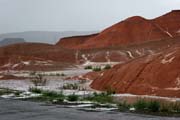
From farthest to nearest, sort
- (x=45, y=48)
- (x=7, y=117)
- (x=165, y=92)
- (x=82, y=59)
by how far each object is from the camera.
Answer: (x=45, y=48) → (x=82, y=59) → (x=165, y=92) → (x=7, y=117)

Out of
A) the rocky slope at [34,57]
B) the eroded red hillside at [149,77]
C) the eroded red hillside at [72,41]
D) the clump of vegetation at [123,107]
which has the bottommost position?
the clump of vegetation at [123,107]

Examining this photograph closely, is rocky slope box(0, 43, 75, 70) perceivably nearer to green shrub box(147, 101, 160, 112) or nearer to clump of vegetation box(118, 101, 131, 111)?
clump of vegetation box(118, 101, 131, 111)

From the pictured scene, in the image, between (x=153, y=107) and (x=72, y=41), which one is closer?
(x=153, y=107)

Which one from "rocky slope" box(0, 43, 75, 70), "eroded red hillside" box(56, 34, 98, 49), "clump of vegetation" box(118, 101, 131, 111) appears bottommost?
"clump of vegetation" box(118, 101, 131, 111)

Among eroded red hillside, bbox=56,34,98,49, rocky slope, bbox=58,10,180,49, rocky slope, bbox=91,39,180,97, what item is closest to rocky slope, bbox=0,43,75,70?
rocky slope, bbox=58,10,180,49

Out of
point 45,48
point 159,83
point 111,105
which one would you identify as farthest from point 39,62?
point 111,105

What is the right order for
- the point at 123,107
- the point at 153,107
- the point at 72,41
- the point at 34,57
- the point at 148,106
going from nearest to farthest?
1. the point at 153,107
2. the point at 148,106
3. the point at 123,107
4. the point at 34,57
5. the point at 72,41

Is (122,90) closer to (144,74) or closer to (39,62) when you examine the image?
(144,74)

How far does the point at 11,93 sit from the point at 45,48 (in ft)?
188

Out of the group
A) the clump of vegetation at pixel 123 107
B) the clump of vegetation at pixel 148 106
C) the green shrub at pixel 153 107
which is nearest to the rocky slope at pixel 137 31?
the clump of vegetation at pixel 123 107

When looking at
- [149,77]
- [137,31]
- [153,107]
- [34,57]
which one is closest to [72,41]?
[137,31]

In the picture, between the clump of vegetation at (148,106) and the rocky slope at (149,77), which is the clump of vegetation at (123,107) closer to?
the clump of vegetation at (148,106)

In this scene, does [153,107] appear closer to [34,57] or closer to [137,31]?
[34,57]

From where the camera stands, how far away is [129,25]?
100 metres
